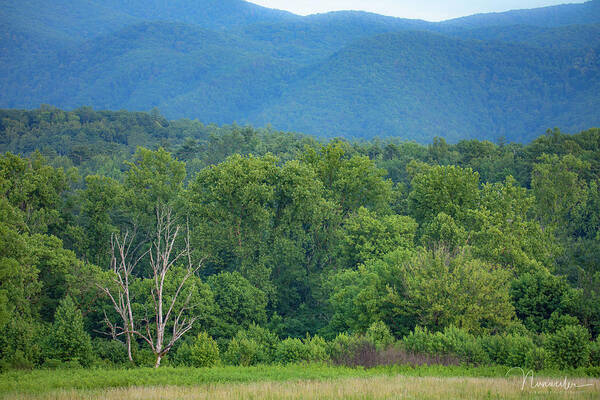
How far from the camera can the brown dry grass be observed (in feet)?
61.1

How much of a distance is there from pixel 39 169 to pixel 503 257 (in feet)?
122

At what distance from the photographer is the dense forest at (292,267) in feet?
93.8

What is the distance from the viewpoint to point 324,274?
44.4 metres

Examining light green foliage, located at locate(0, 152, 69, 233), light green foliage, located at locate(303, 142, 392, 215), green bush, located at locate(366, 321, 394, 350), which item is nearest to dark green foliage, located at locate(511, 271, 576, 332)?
green bush, located at locate(366, 321, 394, 350)

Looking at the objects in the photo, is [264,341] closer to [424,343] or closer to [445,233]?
[424,343]

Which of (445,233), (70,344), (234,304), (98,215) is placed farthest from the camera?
(98,215)

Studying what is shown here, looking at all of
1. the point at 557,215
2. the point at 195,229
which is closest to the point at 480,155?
the point at 557,215

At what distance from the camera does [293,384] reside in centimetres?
2081

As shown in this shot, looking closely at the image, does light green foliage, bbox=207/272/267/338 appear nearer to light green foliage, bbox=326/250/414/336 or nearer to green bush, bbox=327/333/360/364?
light green foliage, bbox=326/250/414/336

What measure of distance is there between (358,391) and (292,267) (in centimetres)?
2627

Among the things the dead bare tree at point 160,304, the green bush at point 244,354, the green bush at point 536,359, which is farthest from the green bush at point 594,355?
the dead bare tree at point 160,304

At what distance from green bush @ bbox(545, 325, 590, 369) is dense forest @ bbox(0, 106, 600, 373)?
0.22ft

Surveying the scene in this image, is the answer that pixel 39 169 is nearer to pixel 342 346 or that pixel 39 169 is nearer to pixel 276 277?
pixel 276 277

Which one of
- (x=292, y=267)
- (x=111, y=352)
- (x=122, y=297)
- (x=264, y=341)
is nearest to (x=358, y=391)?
(x=122, y=297)
